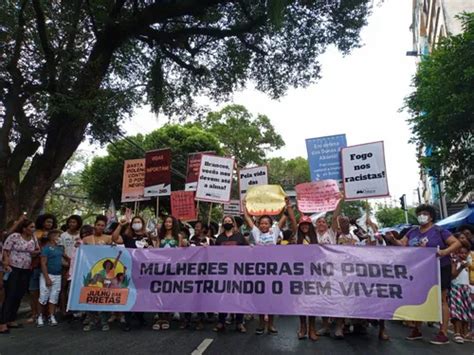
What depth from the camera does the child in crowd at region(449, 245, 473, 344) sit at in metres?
6.21

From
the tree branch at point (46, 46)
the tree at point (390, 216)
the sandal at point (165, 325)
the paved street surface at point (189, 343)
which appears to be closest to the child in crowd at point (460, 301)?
the paved street surface at point (189, 343)

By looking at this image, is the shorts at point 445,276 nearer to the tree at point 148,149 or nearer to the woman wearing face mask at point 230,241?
the woman wearing face mask at point 230,241

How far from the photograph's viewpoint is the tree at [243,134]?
1483 inches

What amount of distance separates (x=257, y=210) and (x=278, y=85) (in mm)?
7210

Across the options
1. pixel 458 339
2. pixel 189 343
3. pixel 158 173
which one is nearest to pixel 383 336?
pixel 458 339

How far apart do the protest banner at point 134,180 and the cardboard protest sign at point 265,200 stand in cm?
363

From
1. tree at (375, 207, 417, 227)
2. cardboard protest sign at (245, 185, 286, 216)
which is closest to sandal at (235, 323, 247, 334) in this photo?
cardboard protest sign at (245, 185, 286, 216)

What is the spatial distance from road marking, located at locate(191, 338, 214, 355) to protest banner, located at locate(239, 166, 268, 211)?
4.98m

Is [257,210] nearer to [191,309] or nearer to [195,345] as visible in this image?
[191,309]

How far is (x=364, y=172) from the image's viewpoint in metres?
7.34

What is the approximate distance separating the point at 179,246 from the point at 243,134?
103 feet

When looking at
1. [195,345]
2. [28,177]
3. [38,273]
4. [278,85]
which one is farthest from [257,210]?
[278,85]

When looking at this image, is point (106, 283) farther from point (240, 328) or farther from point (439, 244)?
point (439, 244)

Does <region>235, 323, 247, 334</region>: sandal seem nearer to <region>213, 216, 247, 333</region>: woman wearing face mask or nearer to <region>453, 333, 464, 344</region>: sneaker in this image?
<region>213, 216, 247, 333</region>: woman wearing face mask
